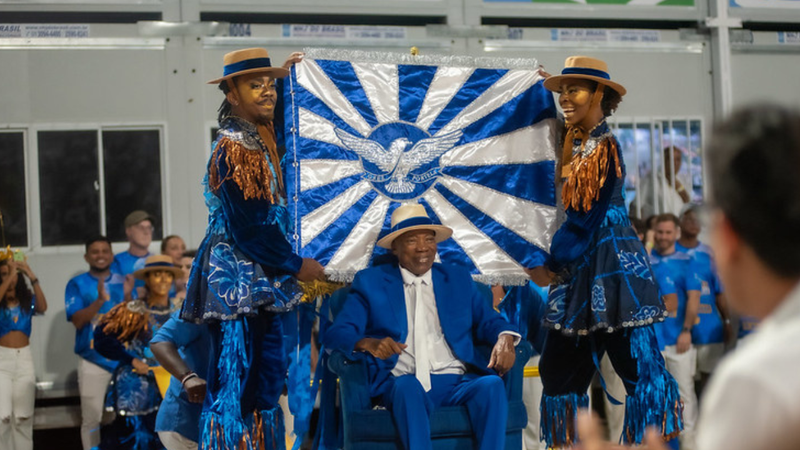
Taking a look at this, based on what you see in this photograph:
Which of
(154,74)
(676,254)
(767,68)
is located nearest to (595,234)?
(676,254)

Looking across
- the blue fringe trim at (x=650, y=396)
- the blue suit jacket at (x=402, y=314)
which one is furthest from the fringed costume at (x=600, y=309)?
the blue suit jacket at (x=402, y=314)

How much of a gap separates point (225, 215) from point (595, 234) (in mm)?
1731

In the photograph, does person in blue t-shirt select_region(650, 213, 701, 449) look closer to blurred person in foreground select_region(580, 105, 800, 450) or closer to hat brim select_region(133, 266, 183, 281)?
hat brim select_region(133, 266, 183, 281)

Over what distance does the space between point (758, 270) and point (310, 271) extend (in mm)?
3534

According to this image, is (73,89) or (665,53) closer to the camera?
(73,89)

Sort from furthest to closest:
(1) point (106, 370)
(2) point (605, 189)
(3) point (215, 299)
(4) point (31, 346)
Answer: (4) point (31, 346)
(1) point (106, 370)
(2) point (605, 189)
(3) point (215, 299)

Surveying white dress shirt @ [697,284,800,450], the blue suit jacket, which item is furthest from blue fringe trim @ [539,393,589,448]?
white dress shirt @ [697,284,800,450]

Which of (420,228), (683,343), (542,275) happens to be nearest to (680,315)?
(683,343)

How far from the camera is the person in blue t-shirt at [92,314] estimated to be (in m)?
7.05

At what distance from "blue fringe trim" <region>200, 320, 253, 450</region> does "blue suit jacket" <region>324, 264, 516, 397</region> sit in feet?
1.61

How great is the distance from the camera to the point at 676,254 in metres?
7.54

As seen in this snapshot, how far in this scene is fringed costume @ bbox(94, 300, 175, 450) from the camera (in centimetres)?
617

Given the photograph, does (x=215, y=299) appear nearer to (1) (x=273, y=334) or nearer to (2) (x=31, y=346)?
(1) (x=273, y=334)

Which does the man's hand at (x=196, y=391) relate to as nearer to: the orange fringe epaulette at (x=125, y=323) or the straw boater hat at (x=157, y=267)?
the orange fringe epaulette at (x=125, y=323)
